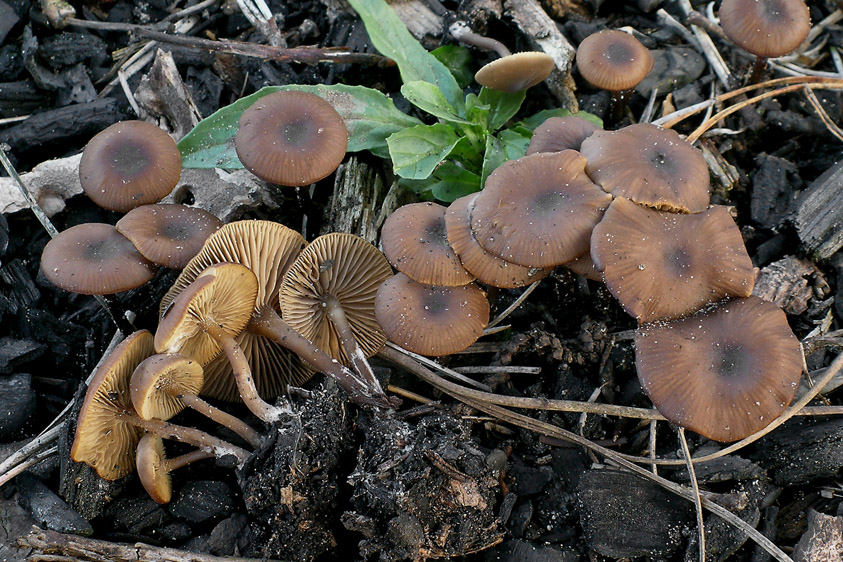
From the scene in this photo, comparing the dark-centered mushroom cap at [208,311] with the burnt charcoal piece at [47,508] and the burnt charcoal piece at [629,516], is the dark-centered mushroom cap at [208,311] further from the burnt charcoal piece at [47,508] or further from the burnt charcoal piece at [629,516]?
the burnt charcoal piece at [629,516]

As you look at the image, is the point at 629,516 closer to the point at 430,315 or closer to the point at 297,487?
the point at 430,315

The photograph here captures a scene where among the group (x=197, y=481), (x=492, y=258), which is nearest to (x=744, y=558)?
(x=492, y=258)

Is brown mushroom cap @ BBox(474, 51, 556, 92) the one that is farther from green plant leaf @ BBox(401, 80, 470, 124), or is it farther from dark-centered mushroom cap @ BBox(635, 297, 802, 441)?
dark-centered mushroom cap @ BBox(635, 297, 802, 441)

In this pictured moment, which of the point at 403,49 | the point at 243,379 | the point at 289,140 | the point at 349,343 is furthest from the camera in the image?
the point at 403,49

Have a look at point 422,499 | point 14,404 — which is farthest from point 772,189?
point 14,404

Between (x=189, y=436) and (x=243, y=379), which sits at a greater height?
(x=243, y=379)

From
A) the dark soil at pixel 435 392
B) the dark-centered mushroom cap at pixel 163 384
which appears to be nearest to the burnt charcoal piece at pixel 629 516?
the dark soil at pixel 435 392
